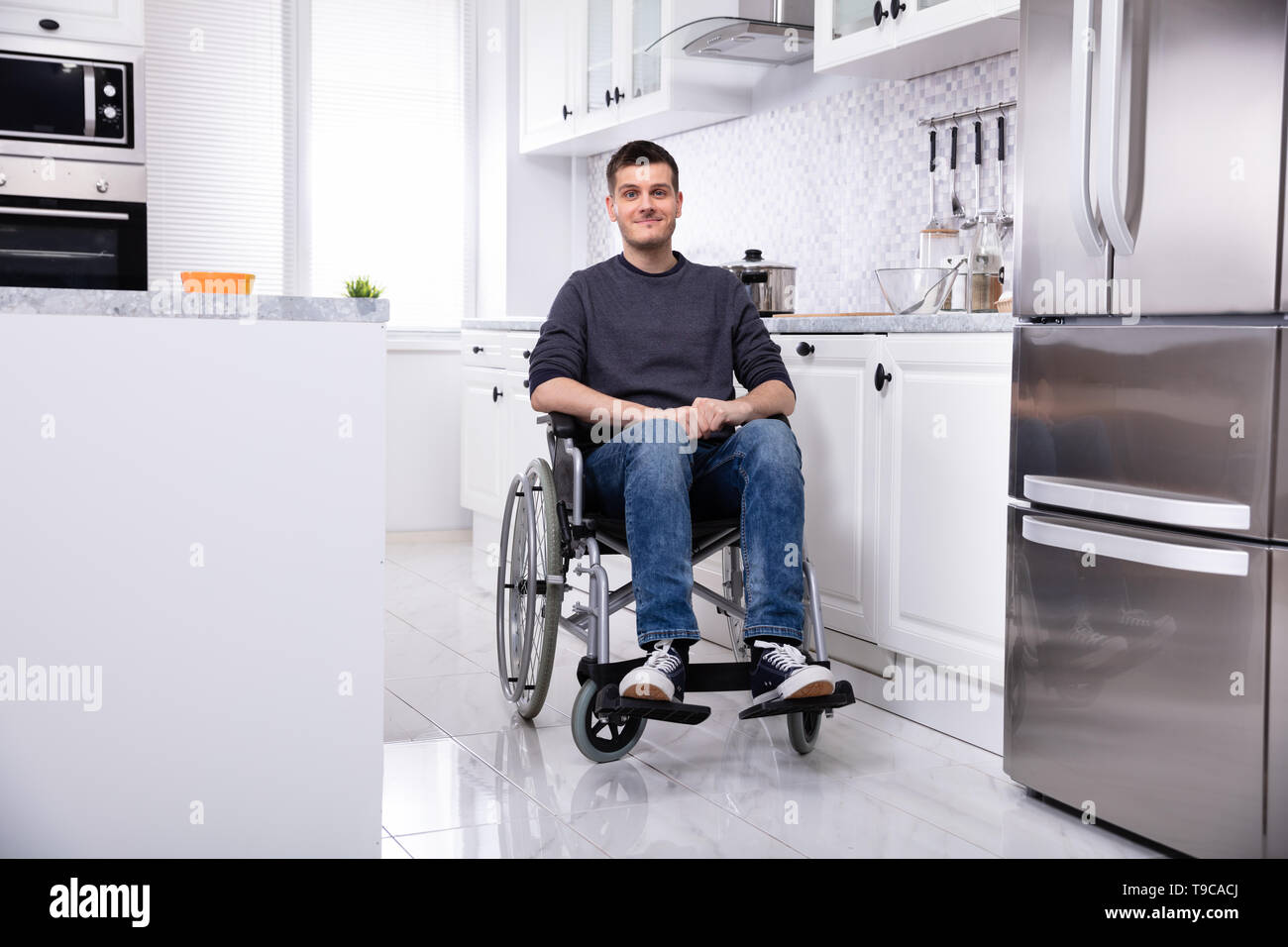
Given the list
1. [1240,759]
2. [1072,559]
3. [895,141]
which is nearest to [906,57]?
[895,141]

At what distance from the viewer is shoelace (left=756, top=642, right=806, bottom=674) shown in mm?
2148

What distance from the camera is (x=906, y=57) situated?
3.03 m

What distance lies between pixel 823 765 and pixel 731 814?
33cm

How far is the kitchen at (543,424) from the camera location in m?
1.35

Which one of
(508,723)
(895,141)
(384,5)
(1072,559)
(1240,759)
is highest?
(384,5)

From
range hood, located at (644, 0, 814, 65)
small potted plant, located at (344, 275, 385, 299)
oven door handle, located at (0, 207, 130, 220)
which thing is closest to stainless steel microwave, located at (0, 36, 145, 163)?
oven door handle, located at (0, 207, 130, 220)

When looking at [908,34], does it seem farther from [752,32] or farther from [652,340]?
[652,340]

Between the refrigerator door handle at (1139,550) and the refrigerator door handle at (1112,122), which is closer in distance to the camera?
the refrigerator door handle at (1139,550)

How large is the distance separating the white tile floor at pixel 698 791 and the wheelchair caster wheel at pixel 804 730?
0.09 ft

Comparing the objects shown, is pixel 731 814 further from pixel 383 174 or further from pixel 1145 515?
pixel 383 174

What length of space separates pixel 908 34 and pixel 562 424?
1.22m

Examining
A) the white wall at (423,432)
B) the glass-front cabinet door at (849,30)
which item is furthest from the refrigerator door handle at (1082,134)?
the white wall at (423,432)

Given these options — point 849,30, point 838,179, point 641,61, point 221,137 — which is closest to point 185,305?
point 849,30

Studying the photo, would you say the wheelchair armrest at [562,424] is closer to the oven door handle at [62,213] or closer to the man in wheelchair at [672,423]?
the man in wheelchair at [672,423]
